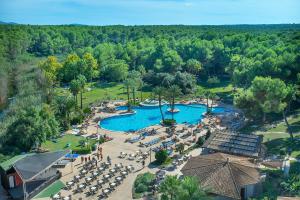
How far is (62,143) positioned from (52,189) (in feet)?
44.0

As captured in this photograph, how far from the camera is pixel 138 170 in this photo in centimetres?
3622

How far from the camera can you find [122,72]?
264 feet

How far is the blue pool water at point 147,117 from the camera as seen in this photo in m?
54.8

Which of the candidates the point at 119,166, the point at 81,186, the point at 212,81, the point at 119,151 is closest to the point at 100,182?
the point at 81,186

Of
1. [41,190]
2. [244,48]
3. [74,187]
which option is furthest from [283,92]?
[244,48]

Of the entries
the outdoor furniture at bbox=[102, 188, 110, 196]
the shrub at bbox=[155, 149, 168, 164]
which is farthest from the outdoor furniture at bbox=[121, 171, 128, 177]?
the shrub at bbox=[155, 149, 168, 164]

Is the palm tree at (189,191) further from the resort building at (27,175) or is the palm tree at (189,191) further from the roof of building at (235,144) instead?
the resort building at (27,175)

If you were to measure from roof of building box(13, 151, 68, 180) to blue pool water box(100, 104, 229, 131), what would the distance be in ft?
61.1

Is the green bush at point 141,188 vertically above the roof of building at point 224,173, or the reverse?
the roof of building at point 224,173

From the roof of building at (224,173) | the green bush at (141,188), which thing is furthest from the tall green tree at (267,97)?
the green bush at (141,188)

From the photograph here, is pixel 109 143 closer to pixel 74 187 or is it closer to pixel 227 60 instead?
pixel 74 187

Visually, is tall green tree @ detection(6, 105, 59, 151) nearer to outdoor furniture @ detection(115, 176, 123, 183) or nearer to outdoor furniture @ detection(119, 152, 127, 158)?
outdoor furniture @ detection(119, 152, 127, 158)

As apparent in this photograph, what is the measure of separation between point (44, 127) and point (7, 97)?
21047mm

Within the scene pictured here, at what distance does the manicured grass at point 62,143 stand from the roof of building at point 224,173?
17.7 m
